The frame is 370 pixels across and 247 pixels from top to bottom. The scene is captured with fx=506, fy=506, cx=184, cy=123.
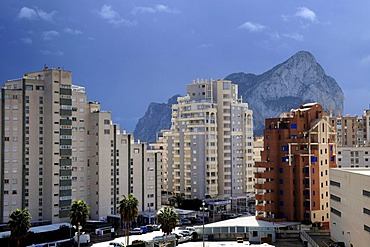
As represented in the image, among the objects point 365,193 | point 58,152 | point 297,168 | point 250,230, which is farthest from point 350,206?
point 58,152

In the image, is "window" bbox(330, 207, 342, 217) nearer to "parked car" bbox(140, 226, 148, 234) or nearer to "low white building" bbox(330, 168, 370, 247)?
"low white building" bbox(330, 168, 370, 247)

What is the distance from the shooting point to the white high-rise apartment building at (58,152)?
277ft

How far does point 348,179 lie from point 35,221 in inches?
2023

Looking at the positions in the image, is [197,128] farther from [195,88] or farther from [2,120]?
[2,120]

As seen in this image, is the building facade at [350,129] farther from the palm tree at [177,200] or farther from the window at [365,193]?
the window at [365,193]

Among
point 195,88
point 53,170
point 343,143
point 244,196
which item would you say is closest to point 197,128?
point 195,88

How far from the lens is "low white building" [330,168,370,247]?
187ft

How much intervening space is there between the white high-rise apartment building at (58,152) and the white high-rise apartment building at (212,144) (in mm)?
25931

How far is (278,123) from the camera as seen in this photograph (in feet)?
297

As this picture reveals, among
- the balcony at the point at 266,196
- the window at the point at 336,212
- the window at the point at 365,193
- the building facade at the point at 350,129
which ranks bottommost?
the window at the point at 336,212

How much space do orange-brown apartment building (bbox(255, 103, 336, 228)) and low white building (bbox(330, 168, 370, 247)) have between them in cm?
1169

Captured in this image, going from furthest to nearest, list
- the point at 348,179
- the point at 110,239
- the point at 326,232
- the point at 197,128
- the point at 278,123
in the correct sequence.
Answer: the point at 197,128, the point at 278,123, the point at 110,239, the point at 326,232, the point at 348,179

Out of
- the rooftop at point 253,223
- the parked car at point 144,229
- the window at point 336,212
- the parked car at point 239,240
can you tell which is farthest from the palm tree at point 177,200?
the window at point 336,212

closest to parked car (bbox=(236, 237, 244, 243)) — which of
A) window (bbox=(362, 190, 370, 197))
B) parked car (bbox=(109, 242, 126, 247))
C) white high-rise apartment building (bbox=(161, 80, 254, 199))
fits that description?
parked car (bbox=(109, 242, 126, 247))
